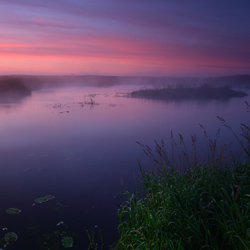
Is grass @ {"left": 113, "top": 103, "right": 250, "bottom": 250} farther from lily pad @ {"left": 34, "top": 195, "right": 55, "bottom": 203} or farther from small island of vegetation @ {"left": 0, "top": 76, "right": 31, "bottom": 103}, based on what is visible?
small island of vegetation @ {"left": 0, "top": 76, "right": 31, "bottom": 103}

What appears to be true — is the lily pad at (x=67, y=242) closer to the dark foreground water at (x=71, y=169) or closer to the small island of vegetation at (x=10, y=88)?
the dark foreground water at (x=71, y=169)

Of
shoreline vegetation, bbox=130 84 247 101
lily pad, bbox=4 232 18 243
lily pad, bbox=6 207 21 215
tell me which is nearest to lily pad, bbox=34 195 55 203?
lily pad, bbox=6 207 21 215

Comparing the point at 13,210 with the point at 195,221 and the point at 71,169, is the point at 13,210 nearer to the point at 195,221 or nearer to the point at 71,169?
the point at 71,169

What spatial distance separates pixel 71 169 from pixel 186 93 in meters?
30.1

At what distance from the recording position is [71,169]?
8797 millimetres

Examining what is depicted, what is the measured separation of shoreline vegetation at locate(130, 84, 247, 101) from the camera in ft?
112

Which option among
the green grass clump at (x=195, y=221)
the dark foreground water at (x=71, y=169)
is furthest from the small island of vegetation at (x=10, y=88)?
the green grass clump at (x=195, y=221)

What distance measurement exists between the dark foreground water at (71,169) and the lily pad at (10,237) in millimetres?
96

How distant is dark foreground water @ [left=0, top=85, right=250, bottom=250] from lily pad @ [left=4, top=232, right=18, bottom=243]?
0.31 ft

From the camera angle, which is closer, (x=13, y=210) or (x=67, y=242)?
(x=67, y=242)

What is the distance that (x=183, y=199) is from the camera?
4371mm

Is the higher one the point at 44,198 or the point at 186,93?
the point at 186,93

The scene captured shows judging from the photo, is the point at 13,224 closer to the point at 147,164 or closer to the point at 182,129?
the point at 147,164

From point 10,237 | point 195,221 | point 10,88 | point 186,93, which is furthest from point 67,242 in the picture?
point 186,93
